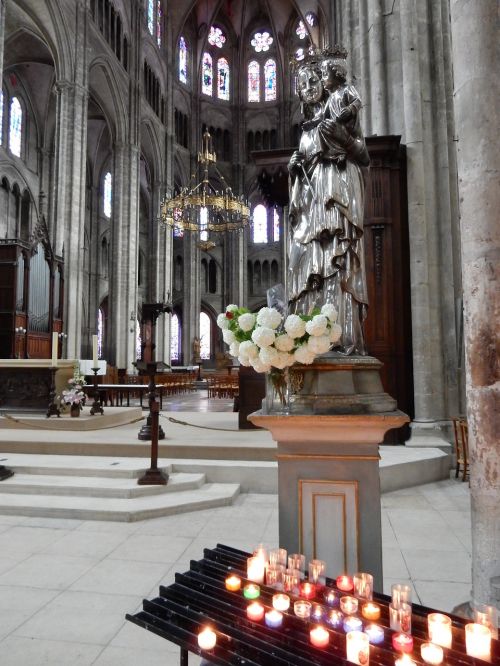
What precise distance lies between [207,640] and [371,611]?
607mm

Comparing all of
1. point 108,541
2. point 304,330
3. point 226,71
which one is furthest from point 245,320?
point 226,71

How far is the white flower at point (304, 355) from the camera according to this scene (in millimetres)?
2533

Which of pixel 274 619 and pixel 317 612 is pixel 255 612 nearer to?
pixel 274 619

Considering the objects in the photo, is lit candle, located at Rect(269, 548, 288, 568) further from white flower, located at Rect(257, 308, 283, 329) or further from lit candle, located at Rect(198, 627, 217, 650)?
white flower, located at Rect(257, 308, 283, 329)

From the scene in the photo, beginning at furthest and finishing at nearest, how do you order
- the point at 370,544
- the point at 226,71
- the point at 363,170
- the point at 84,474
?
the point at 226,71 → the point at 84,474 → the point at 363,170 → the point at 370,544

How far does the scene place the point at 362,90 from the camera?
9.20 m

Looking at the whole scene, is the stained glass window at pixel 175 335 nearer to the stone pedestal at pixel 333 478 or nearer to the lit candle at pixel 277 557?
the stone pedestal at pixel 333 478

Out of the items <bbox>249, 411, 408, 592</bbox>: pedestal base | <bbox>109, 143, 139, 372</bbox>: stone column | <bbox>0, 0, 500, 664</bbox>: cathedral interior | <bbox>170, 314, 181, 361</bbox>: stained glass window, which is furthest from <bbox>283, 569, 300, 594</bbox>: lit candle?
<bbox>170, 314, 181, 361</bbox>: stained glass window

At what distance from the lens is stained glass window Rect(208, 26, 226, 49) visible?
32031 millimetres

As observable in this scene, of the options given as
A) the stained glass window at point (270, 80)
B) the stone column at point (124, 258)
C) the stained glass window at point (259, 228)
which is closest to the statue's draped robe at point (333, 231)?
the stone column at point (124, 258)

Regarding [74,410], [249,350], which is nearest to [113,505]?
[249,350]

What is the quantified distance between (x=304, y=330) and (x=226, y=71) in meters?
35.2

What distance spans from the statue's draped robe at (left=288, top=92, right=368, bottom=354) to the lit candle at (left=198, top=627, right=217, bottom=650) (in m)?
2.20

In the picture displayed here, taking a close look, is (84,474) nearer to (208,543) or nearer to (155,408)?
(155,408)
